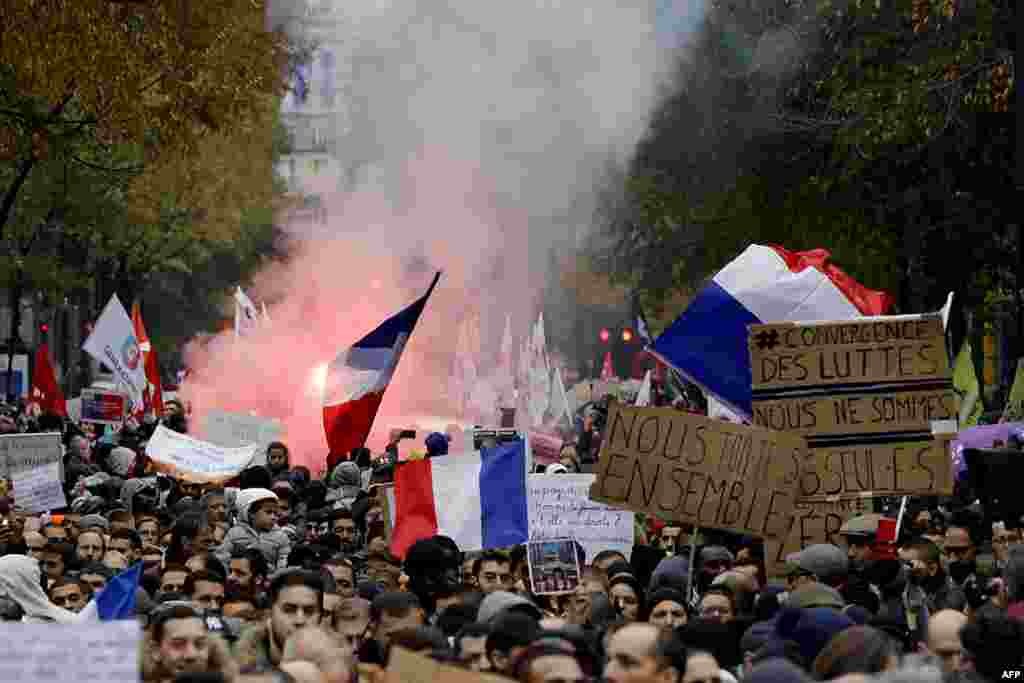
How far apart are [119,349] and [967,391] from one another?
930cm

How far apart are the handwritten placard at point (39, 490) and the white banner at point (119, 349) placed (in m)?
9.41

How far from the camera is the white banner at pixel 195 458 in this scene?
18328mm

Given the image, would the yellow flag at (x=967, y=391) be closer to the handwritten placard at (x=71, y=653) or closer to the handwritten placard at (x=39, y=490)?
the handwritten placard at (x=39, y=490)

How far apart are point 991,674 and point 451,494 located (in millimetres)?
6122

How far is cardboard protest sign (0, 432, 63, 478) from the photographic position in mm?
18531

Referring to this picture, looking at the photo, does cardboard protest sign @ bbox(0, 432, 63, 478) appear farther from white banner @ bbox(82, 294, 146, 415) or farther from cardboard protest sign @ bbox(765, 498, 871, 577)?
white banner @ bbox(82, 294, 146, 415)

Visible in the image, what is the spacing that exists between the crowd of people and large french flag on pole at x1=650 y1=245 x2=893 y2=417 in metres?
0.91

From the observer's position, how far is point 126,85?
18078 millimetres

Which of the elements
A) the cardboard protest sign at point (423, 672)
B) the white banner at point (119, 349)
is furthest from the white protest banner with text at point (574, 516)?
the white banner at point (119, 349)

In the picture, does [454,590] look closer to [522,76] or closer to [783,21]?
[783,21]

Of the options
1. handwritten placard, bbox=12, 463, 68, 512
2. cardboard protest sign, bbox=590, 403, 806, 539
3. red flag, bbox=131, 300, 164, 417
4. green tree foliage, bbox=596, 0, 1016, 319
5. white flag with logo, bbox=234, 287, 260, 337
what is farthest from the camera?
white flag with logo, bbox=234, 287, 260, 337

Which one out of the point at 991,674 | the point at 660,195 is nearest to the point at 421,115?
the point at 660,195

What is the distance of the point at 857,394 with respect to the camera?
12.7 metres

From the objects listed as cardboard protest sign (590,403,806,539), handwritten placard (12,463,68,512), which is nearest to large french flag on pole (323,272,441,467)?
handwritten placard (12,463,68,512)
